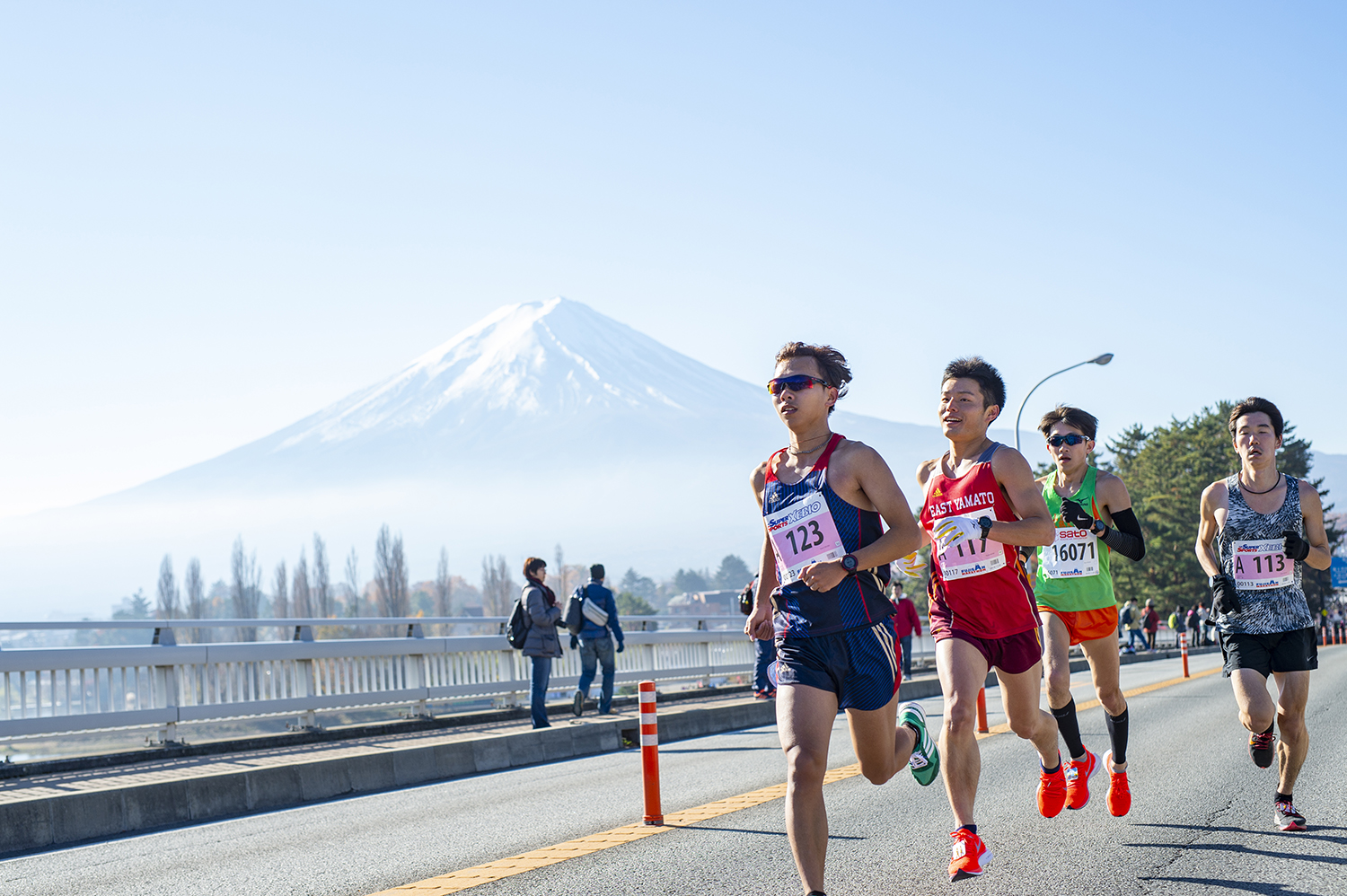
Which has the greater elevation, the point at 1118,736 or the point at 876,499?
the point at 876,499

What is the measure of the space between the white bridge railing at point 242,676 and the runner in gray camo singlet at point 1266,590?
818 cm

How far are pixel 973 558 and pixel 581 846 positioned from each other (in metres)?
2.51

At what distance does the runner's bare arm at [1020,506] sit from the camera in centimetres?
582

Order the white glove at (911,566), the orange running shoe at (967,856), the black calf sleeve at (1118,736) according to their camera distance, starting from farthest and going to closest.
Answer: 1. the black calf sleeve at (1118,736)
2. the white glove at (911,566)
3. the orange running shoe at (967,856)

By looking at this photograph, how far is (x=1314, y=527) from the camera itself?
6.92 metres

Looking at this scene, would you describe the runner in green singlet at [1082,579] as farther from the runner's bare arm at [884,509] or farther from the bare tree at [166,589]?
the bare tree at [166,589]

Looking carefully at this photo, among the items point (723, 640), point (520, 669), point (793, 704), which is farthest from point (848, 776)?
point (723, 640)

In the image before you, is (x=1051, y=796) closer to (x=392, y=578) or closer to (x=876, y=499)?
(x=876, y=499)

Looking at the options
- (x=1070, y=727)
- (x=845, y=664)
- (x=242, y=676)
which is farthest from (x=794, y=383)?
(x=242, y=676)

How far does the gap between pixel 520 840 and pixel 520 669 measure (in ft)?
34.0

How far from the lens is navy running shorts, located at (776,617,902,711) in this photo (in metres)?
4.88

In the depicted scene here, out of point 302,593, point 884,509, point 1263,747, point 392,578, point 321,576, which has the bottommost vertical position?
point 1263,747

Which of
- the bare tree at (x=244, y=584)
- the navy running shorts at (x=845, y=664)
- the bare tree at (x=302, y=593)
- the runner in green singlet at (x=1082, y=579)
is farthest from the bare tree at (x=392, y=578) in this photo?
the navy running shorts at (x=845, y=664)

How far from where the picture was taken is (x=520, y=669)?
17438 mm
